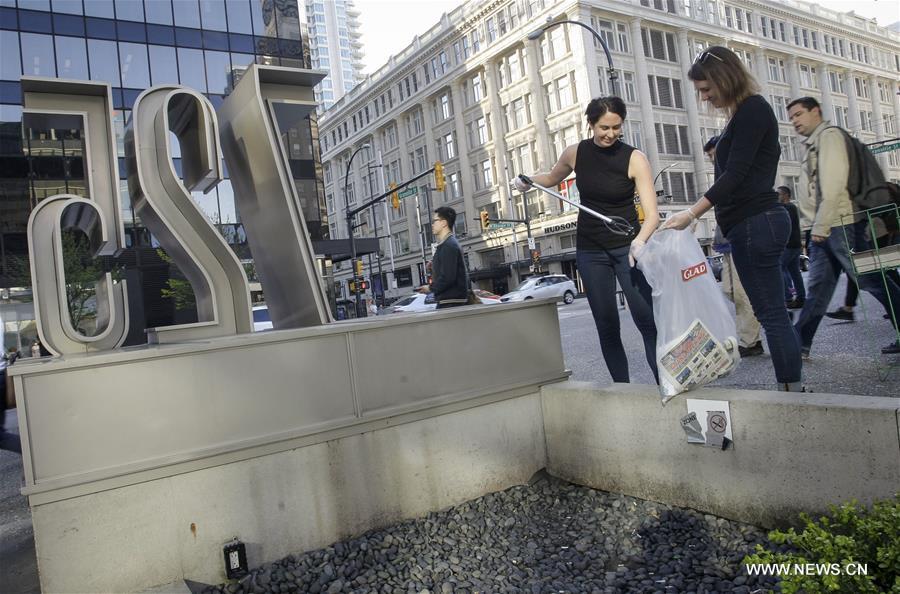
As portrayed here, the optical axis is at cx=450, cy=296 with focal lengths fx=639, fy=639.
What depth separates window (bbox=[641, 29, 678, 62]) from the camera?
50.4 metres

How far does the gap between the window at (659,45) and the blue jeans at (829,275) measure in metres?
50.6

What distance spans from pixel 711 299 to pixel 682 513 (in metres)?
1.00

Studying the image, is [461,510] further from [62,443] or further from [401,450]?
[62,443]

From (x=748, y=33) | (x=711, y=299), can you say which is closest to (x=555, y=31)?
(x=748, y=33)

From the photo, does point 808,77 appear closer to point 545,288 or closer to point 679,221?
point 545,288

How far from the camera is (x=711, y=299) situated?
9.90 ft

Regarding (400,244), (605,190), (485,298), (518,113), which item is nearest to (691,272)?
(605,190)

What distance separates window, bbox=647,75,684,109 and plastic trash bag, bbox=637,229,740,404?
50.8 m

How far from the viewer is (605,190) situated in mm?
3840

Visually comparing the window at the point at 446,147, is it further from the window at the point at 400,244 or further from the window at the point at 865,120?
the window at the point at 865,120

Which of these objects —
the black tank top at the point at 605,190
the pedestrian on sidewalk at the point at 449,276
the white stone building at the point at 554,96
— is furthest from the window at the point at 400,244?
the black tank top at the point at 605,190

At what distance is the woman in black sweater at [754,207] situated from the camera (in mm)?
3201

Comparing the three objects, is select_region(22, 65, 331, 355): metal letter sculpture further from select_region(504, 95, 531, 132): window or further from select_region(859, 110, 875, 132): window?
select_region(859, 110, 875, 132): window

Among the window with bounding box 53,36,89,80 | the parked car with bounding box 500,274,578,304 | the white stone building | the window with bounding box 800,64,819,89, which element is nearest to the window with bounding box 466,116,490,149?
the white stone building
